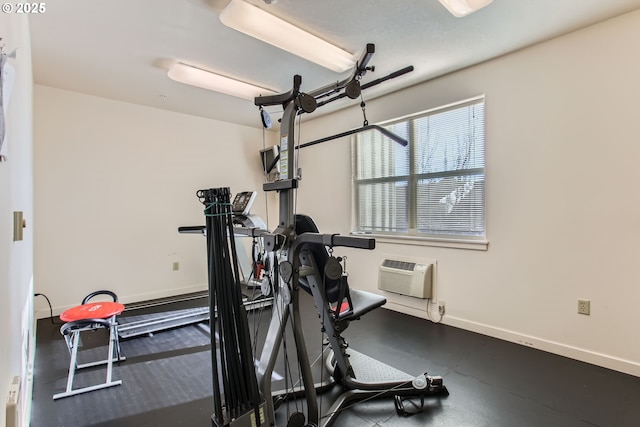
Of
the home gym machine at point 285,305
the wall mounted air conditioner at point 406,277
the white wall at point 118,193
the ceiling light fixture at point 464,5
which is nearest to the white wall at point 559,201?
the wall mounted air conditioner at point 406,277

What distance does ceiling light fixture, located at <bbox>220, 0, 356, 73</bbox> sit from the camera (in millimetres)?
2031

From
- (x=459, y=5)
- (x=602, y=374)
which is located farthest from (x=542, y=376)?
(x=459, y=5)

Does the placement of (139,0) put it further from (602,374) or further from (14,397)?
(602,374)

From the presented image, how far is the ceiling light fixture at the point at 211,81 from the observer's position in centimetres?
296

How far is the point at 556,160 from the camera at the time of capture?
2.53 meters

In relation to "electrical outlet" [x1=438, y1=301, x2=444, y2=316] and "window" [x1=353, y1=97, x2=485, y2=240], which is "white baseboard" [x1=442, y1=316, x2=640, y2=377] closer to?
"electrical outlet" [x1=438, y1=301, x2=444, y2=316]

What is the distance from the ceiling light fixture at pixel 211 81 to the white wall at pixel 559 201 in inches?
56.0

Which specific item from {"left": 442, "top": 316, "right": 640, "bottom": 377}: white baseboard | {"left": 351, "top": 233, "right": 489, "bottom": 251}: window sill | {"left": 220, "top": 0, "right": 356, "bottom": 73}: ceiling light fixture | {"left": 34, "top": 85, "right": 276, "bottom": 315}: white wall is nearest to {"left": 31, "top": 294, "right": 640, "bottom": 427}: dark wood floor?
{"left": 442, "top": 316, "right": 640, "bottom": 377}: white baseboard

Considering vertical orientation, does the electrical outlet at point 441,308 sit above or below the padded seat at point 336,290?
below

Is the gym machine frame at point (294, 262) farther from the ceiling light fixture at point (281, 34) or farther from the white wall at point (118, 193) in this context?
the white wall at point (118, 193)

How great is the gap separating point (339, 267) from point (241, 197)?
175 centimetres

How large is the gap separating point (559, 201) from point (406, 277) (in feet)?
5.00

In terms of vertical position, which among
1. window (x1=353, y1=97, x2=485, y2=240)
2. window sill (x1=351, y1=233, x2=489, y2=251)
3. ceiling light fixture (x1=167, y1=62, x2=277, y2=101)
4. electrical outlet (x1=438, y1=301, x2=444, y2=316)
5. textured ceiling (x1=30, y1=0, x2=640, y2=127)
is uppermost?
textured ceiling (x1=30, y1=0, x2=640, y2=127)

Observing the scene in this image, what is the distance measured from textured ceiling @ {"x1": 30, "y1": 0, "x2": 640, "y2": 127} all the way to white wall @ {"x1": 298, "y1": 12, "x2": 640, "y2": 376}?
0.86 feet
